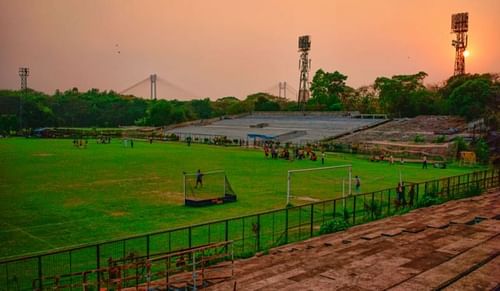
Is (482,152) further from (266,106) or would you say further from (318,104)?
(266,106)

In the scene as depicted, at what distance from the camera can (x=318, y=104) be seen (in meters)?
113

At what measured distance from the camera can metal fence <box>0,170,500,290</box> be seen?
42.7 feet

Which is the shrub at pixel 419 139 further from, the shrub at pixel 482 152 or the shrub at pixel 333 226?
the shrub at pixel 333 226

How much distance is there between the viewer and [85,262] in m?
14.7

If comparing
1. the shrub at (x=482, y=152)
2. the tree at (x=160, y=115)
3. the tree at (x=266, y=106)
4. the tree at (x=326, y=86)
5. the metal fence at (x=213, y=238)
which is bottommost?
the metal fence at (x=213, y=238)

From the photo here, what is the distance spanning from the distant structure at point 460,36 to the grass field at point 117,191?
57782 mm

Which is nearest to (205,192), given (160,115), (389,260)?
(389,260)

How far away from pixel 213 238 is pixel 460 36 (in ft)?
306

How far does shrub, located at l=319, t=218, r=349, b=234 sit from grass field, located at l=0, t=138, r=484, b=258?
4.81 meters

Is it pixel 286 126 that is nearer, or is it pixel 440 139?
pixel 440 139

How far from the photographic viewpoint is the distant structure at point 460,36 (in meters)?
92.2

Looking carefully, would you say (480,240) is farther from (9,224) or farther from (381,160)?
(381,160)

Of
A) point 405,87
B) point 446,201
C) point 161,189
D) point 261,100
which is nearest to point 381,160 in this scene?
point 446,201

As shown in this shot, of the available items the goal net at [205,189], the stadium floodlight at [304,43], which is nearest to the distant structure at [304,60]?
the stadium floodlight at [304,43]
